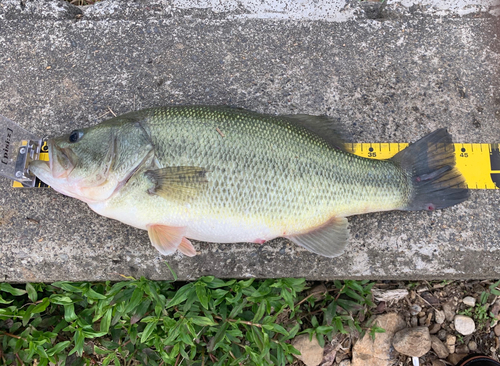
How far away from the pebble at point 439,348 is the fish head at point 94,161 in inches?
113

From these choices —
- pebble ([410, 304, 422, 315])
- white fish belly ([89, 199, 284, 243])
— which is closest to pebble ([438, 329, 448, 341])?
pebble ([410, 304, 422, 315])

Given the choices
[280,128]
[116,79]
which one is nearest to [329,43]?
[280,128]

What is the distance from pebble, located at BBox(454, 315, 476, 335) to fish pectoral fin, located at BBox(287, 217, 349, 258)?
153cm

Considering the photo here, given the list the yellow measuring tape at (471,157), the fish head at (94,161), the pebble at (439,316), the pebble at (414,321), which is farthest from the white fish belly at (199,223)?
the pebble at (439,316)

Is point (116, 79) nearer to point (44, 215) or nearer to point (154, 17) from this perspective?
point (154, 17)

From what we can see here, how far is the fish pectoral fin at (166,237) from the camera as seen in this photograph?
7.77 feet

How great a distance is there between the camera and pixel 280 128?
2465 mm

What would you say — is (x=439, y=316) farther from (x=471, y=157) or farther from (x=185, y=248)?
(x=185, y=248)

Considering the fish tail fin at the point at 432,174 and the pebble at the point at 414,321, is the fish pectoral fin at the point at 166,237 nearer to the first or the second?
the fish tail fin at the point at 432,174

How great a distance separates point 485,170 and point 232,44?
7.73ft

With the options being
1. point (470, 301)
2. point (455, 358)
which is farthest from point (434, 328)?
point (470, 301)

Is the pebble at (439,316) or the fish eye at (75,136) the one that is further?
the pebble at (439,316)

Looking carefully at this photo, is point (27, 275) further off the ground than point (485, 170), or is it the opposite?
point (485, 170)

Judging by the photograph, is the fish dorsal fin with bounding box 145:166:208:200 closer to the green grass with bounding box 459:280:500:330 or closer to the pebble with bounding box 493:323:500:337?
the green grass with bounding box 459:280:500:330
